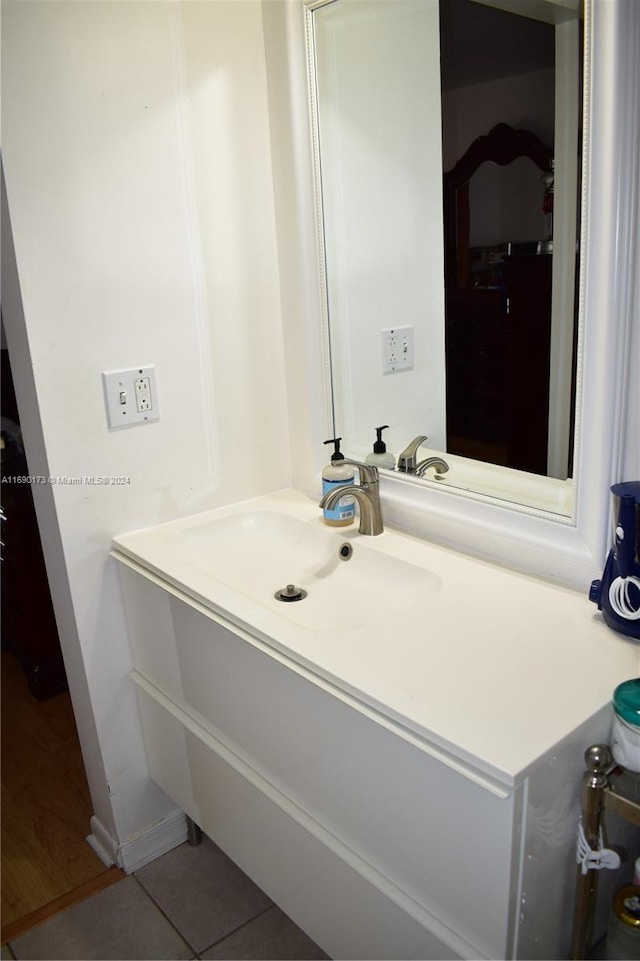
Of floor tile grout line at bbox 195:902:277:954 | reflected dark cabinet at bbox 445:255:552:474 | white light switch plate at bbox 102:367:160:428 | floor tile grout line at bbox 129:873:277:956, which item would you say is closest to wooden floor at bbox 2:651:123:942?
floor tile grout line at bbox 129:873:277:956

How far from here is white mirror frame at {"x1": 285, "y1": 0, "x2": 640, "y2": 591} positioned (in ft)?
3.37

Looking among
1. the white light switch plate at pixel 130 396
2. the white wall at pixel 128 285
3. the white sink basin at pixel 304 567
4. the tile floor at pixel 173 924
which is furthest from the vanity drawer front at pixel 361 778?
the tile floor at pixel 173 924

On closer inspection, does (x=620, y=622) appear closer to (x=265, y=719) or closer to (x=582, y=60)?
(x=265, y=719)

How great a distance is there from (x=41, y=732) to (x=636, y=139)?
7.03 feet

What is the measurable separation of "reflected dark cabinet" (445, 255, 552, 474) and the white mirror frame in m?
0.09

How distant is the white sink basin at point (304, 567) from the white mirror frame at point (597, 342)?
15 centimetres

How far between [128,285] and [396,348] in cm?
56

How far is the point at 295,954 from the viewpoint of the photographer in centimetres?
152

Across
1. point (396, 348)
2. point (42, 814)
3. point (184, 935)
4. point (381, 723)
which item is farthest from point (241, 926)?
point (396, 348)

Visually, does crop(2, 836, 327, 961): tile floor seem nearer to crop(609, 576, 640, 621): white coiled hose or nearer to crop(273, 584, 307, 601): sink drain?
crop(273, 584, 307, 601): sink drain

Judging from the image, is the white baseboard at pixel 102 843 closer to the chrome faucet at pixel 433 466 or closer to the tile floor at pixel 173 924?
the tile floor at pixel 173 924

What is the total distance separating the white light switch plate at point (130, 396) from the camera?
152 cm

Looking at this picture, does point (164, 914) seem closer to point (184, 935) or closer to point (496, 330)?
point (184, 935)

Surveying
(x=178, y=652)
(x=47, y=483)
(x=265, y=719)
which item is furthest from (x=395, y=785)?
(x=47, y=483)
